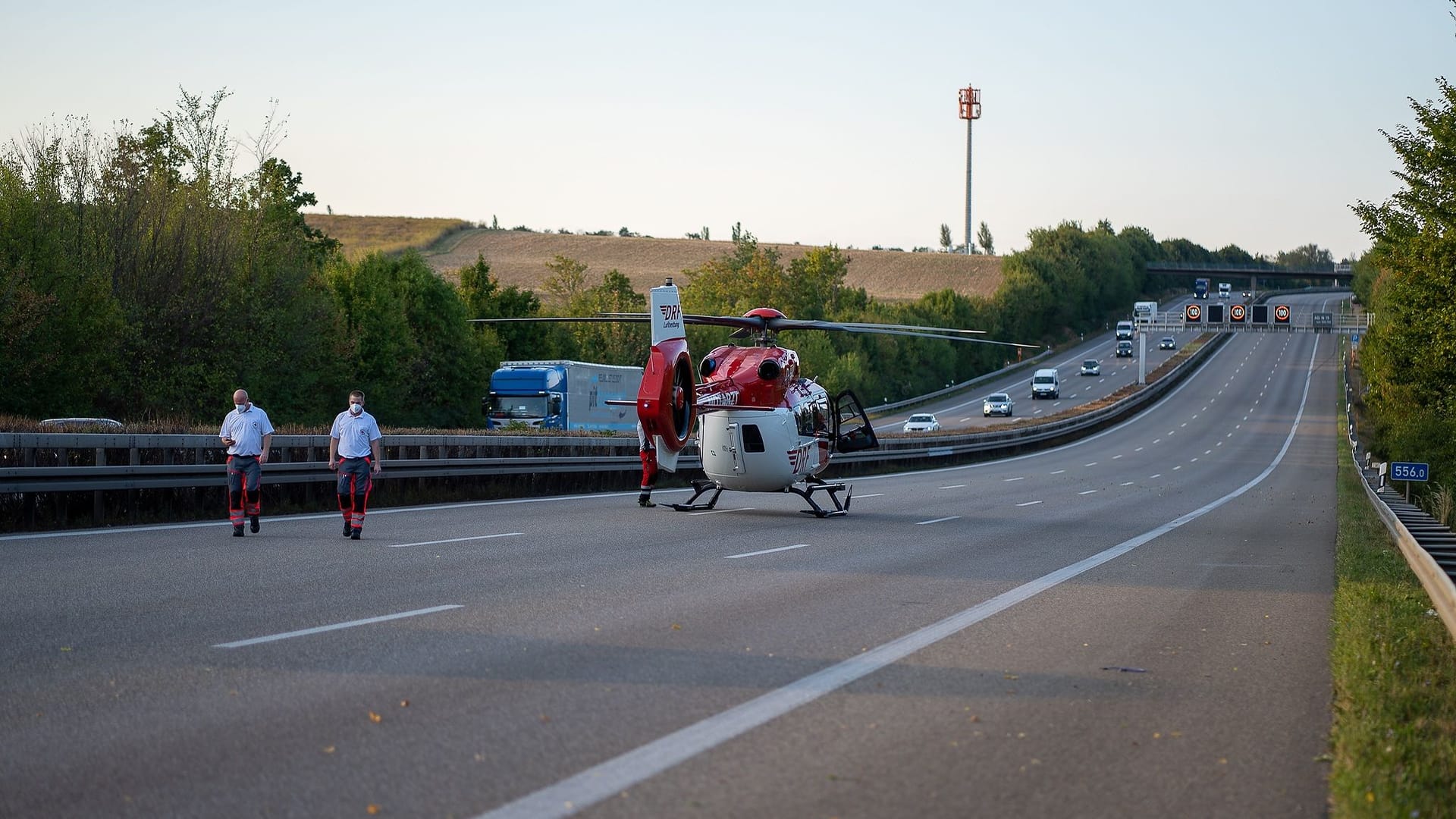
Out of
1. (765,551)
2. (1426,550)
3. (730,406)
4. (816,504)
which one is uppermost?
(730,406)

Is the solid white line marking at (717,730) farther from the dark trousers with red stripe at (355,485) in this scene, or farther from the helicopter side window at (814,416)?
the helicopter side window at (814,416)

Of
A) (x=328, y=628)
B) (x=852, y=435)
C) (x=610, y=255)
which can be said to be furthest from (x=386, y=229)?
(x=328, y=628)

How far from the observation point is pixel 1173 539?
20141mm

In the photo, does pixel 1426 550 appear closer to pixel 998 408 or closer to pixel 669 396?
pixel 669 396

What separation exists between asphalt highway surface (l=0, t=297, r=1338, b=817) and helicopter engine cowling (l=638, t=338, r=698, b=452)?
12.1ft

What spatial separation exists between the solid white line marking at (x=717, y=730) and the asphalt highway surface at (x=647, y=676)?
0.09ft

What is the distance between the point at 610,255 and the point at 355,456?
165 meters

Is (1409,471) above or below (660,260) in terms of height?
below

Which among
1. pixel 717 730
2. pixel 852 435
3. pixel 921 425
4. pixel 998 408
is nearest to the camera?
pixel 717 730

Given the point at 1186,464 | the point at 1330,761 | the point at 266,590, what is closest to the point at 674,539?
the point at 266,590

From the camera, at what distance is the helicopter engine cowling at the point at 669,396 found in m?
21.4

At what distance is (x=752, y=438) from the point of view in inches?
871

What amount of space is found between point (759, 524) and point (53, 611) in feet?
39.5

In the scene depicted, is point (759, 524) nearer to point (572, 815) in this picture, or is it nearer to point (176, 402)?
point (572, 815)
